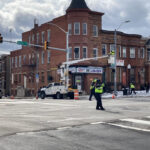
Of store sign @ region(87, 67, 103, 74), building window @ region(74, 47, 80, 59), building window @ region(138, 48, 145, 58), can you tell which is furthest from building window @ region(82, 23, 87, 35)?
building window @ region(138, 48, 145, 58)

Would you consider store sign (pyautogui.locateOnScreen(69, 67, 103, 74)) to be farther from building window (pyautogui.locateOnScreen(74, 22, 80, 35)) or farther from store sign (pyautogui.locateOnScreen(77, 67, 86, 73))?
building window (pyautogui.locateOnScreen(74, 22, 80, 35))

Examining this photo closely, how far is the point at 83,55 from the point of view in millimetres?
43688

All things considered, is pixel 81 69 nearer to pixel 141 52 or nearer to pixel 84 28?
pixel 84 28

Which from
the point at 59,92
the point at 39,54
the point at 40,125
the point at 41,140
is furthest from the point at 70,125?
the point at 39,54

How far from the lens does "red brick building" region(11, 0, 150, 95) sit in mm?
43500

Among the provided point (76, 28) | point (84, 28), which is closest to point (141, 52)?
point (84, 28)

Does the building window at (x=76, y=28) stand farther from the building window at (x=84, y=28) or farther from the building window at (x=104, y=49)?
the building window at (x=104, y=49)

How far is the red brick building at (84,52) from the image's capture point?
43.5 m

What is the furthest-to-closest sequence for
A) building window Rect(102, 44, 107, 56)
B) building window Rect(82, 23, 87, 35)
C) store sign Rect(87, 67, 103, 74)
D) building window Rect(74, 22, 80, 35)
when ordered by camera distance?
building window Rect(102, 44, 107, 56)
building window Rect(82, 23, 87, 35)
building window Rect(74, 22, 80, 35)
store sign Rect(87, 67, 103, 74)

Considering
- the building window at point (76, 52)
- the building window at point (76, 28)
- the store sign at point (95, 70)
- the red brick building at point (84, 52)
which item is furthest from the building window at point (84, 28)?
the store sign at point (95, 70)

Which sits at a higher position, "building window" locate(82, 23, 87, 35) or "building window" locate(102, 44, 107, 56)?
"building window" locate(82, 23, 87, 35)

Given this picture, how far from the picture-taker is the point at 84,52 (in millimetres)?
43781

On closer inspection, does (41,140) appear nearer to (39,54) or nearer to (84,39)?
(84,39)

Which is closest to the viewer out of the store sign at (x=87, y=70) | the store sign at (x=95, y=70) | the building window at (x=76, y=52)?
the store sign at (x=87, y=70)
